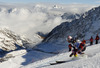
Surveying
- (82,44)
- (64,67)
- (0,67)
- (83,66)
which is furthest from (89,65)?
(0,67)

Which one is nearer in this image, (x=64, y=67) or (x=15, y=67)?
(x=64, y=67)

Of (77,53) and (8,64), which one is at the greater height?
(77,53)

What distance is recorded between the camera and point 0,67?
160 ft

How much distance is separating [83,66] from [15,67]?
36958mm

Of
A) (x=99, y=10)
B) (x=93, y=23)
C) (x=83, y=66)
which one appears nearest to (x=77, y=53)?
(x=83, y=66)

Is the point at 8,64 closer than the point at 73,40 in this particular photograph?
No

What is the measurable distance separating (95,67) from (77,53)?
4.23m

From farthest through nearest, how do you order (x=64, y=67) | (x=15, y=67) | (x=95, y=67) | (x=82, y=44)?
(x=15, y=67), (x=82, y=44), (x=64, y=67), (x=95, y=67)

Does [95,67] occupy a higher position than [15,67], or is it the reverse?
[95,67]

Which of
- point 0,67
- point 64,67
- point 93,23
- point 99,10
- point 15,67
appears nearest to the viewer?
point 64,67

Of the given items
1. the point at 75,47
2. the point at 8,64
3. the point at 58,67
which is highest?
the point at 75,47

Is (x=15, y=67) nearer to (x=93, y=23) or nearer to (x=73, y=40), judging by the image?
(x=73, y=40)

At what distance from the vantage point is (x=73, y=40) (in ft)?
48.0

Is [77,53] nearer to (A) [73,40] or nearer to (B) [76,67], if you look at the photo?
(A) [73,40]
